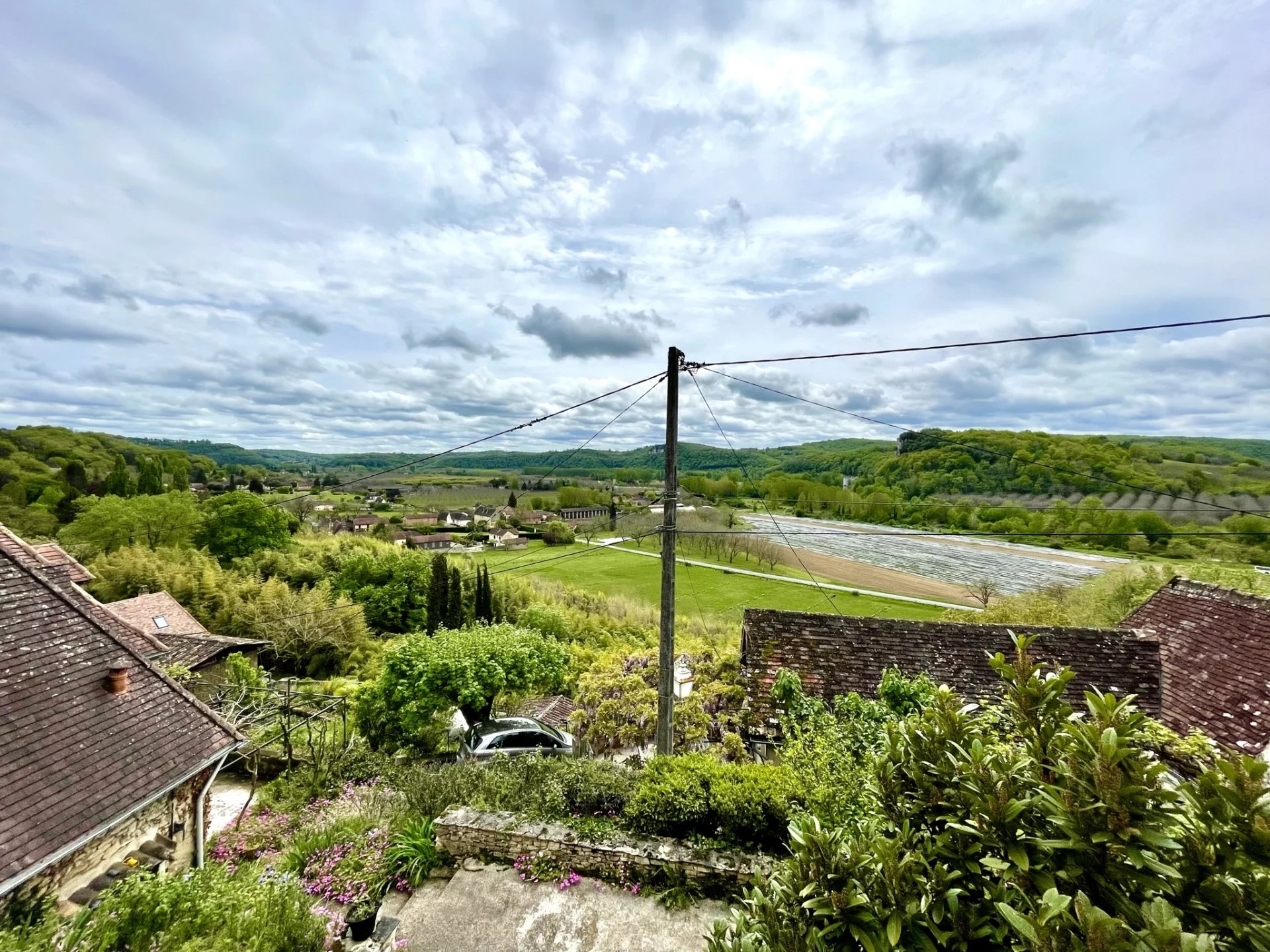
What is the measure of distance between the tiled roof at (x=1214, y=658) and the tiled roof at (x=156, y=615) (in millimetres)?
26919

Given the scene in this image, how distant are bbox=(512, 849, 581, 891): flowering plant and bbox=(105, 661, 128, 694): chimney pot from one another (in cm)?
572

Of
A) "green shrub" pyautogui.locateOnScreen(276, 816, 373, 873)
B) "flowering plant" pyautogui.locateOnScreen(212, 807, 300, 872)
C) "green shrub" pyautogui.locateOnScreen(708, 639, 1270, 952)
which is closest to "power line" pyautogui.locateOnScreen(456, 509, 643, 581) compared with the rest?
"green shrub" pyautogui.locateOnScreen(276, 816, 373, 873)

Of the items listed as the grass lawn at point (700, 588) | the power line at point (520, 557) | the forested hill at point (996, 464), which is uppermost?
the forested hill at point (996, 464)

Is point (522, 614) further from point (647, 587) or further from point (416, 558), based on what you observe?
point (647, 587)

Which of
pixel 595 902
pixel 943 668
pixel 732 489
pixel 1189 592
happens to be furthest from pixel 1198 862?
pixel 1189 592

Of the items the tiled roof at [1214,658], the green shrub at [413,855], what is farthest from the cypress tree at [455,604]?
the tiled roof at [1214,658]

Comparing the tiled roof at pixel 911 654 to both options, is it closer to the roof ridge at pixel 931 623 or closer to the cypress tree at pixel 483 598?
the roof ridge at pixel 931 623

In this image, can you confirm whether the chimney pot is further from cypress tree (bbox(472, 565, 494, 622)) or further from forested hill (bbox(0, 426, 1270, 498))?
cypress tree (bbox(472, 565, 494, 622))

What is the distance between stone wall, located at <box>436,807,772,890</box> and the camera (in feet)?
18.6

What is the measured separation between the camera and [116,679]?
21.1ft

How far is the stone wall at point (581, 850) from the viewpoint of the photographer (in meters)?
5.67

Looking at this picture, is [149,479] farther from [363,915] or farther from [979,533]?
[979,533]

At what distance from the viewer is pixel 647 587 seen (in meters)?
42.4

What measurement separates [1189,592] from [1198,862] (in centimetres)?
1407
